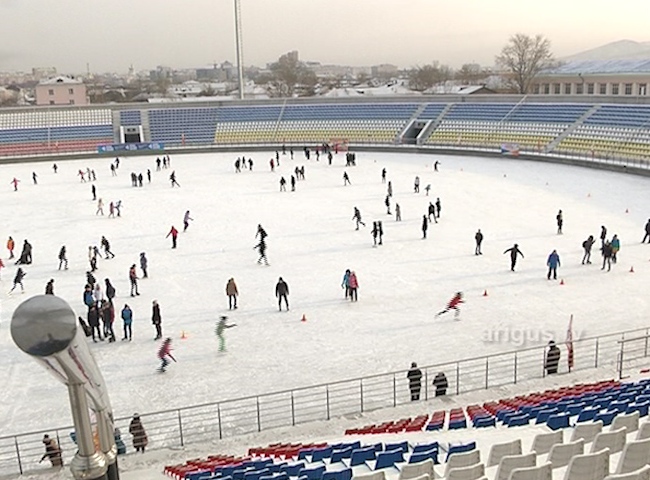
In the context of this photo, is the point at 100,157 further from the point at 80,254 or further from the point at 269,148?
the point at 80,254

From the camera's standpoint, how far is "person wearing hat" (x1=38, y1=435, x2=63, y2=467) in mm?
9484

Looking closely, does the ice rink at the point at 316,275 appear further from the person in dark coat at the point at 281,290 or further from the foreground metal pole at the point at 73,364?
the foreground metal pole at the point at 73,364

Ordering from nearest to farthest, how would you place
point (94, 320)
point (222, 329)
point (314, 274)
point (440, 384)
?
point (440, 384), point (94, 320), point (222, 329), point (314, 274)

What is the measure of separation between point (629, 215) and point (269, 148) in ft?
105

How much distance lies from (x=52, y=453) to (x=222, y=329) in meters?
6.27

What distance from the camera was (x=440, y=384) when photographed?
11383 mm

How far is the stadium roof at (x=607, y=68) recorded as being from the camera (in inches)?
2788

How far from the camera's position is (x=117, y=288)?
19031 millimetres

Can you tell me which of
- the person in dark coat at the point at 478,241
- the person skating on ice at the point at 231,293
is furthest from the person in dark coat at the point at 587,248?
the person skating on ice at the point at 231,293

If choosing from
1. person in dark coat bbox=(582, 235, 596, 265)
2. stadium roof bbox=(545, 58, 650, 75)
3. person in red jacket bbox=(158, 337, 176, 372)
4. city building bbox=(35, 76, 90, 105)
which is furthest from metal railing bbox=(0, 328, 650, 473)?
city building bbox=(35, 76, 90, 105)

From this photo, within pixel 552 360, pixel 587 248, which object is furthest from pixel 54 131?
pixel 552 360

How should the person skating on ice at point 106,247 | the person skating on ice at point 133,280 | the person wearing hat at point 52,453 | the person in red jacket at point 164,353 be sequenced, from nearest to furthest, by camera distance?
the person wearing hat at point 52,453
the person in red jacket at point 164,353
the person skating on ice at point 133,280
the person skating on ice at point 106,247

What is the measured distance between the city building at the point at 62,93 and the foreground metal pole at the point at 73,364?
11716cm

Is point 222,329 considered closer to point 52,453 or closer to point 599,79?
point 52,453
